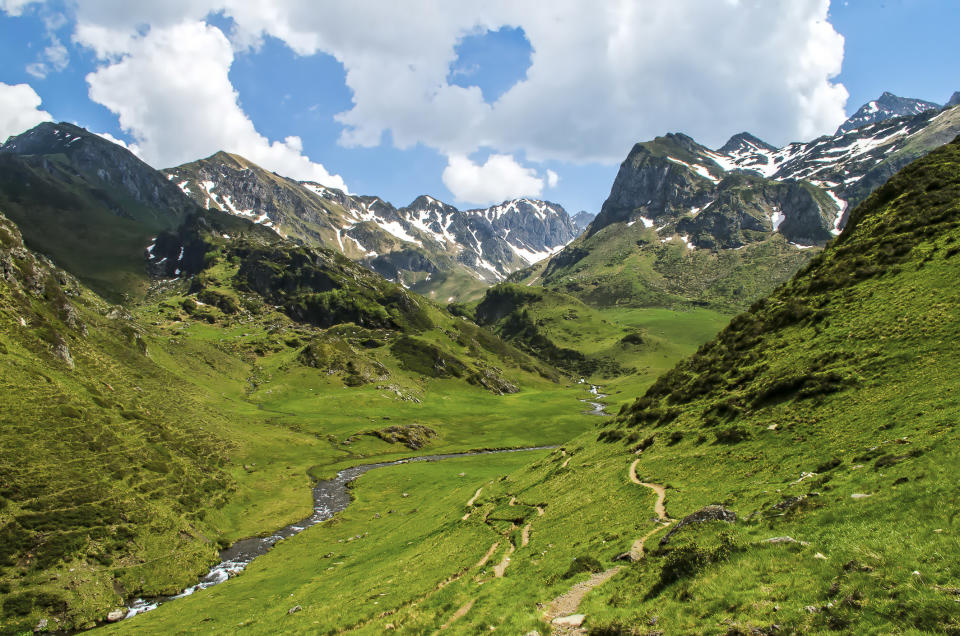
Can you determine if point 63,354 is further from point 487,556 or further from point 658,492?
point 658,492

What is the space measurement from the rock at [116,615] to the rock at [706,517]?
5454cm

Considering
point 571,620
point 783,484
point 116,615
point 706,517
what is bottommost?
point 116,615

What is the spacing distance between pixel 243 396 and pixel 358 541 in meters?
146

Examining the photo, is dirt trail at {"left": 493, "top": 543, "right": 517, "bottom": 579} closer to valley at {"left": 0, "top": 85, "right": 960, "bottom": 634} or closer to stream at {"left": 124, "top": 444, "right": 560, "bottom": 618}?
valley at {"left": 0, "top": 85, "right": 960, "bottom": 634}

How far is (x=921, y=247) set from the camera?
49.9m

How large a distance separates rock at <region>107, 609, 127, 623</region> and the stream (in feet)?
1.48

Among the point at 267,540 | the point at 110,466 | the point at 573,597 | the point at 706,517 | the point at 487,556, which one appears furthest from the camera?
the point at 267,540

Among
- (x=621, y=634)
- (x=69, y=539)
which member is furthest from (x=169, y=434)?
(x=621, y=634)

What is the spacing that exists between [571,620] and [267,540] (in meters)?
68.0

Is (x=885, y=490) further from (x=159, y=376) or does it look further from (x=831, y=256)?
(x=159, y=376)

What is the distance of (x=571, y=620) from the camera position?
59.2 feet

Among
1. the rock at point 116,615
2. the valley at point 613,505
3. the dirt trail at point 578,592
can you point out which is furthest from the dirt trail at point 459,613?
the rock at point 116,615

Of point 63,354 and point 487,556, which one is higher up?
point 63,354

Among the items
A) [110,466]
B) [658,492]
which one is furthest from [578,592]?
[110,466]
